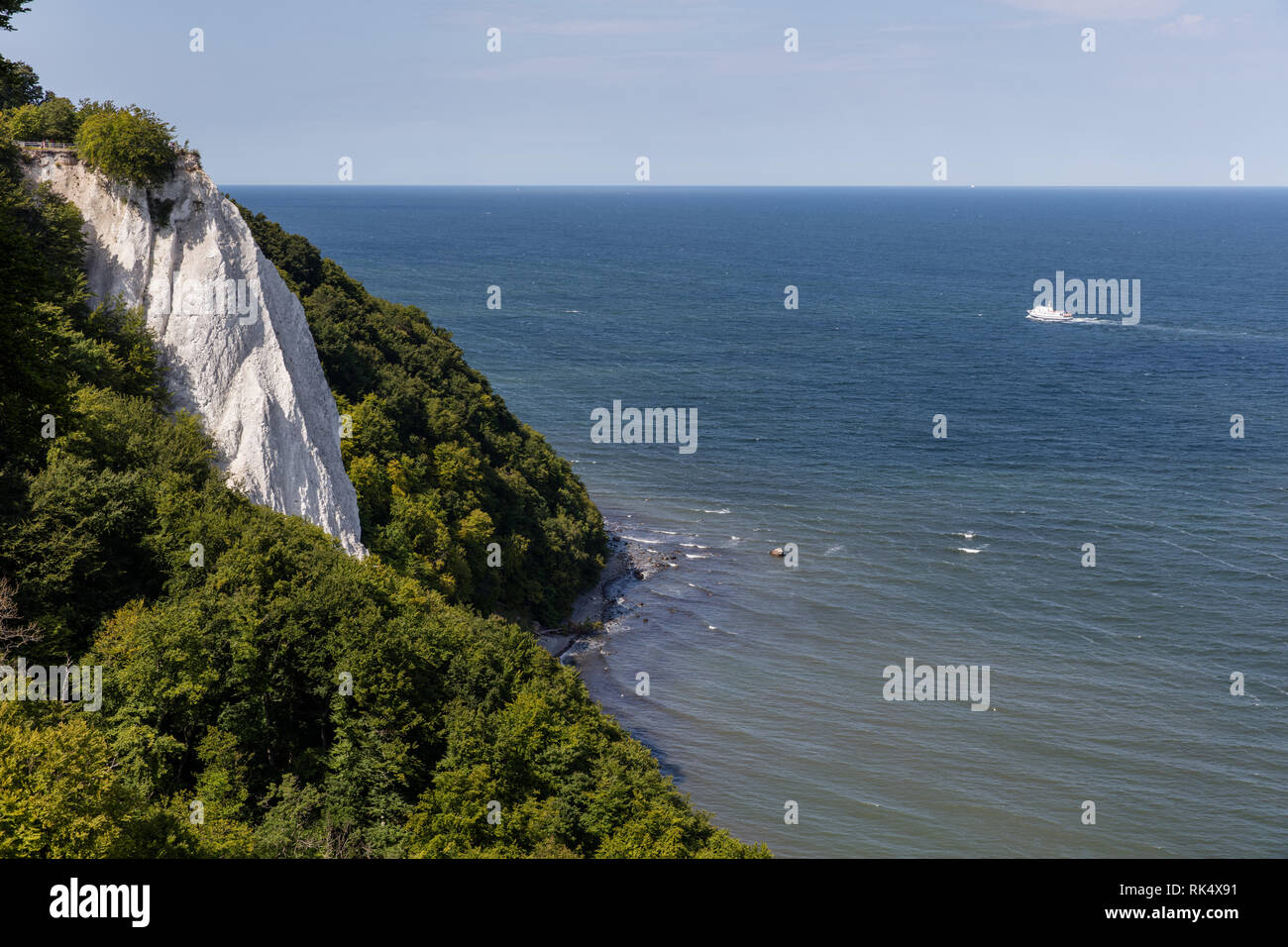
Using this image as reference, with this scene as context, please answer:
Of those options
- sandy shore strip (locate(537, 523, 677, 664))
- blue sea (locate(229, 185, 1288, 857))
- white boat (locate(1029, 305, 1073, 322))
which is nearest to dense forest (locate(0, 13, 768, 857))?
blue sea (locate(229, 185, 1288, 857))

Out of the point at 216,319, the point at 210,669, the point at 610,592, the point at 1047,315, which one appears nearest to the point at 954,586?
the point at 610,592

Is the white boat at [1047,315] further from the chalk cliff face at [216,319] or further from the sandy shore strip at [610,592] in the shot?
the chalk cliff face at [216,319]

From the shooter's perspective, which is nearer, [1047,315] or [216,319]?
[216,319]

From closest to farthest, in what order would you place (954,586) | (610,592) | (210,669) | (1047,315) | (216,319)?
(210,669), (216,319), (610,592), (954,586), (1047,315)

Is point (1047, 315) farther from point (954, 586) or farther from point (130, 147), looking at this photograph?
point (130, 147)

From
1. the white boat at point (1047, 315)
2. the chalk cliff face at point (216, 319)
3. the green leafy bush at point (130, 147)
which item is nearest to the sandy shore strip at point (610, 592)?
the chalk cliff face at point (216, 319)

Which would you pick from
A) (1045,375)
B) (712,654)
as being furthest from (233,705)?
(1045,375)
